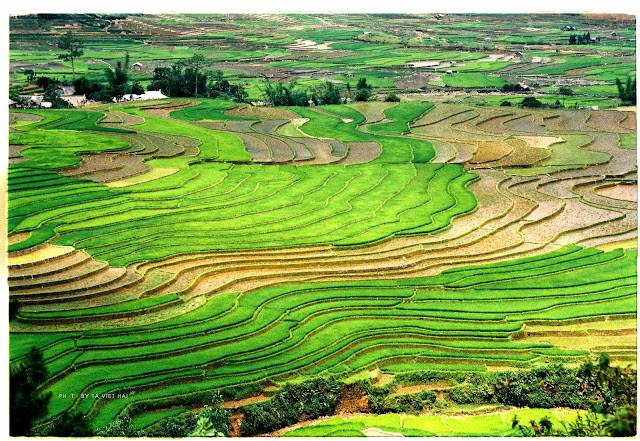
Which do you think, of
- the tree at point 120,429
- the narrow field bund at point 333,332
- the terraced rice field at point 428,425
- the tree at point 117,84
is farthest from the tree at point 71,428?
the tree at point 117,84

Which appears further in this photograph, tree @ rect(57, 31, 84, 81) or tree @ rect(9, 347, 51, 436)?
tree @ rect(57, 31, 84, 81)

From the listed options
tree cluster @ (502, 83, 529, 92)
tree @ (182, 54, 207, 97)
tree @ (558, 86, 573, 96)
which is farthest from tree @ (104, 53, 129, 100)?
tree @ (558, 86, 573, 96)

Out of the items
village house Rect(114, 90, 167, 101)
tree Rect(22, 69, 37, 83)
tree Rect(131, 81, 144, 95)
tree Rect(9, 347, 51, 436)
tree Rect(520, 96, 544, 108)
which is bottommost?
tree Rect(9, 347, 51, 436)

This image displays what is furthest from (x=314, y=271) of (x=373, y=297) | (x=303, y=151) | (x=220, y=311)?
(x=303, y=151)

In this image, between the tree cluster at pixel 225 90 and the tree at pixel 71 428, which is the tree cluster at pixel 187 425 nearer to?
the tree at pixel 71 428

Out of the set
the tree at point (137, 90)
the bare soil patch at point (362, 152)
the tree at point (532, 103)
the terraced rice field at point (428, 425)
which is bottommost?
the terraced rice field at point (428, 425)

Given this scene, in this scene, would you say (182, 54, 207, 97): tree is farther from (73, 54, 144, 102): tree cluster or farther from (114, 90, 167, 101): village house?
(73, 54, 144, 102): tree cluster

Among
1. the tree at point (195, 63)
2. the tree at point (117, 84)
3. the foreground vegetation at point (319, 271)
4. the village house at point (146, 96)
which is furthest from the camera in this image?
the tree at point (195, 63)
